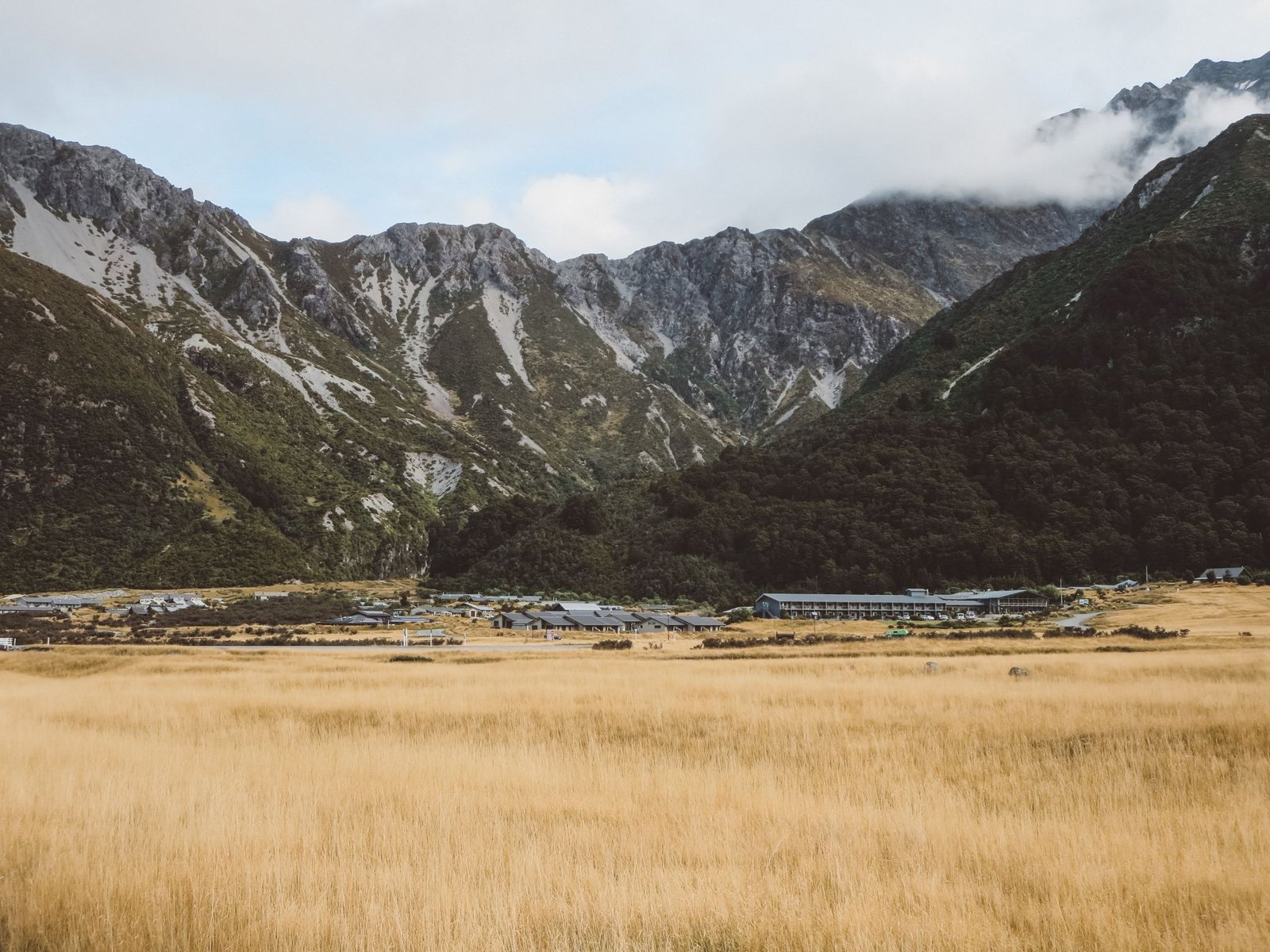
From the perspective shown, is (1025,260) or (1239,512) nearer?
(1239,512)

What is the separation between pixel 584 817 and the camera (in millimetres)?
9336

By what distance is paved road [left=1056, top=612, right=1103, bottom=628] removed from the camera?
5933 cm

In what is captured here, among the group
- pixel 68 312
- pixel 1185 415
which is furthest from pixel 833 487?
pixel 68 312

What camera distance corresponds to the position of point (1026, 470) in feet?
316

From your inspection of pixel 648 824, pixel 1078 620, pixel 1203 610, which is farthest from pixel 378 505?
pixel 648 824

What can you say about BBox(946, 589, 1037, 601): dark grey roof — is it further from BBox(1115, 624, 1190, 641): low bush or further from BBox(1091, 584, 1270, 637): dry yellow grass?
BBox(1115, 624, 1190, 641): low bush

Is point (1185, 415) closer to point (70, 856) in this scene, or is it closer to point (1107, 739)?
point (1107, 739)

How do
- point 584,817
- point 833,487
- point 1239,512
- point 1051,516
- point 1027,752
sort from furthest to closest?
point 833,487
point 1051,516
point 1239,512
point 1027,752
point 584,817

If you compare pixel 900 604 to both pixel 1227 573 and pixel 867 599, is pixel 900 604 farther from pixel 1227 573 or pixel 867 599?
pixel 1227 573

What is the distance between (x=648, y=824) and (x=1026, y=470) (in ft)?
329

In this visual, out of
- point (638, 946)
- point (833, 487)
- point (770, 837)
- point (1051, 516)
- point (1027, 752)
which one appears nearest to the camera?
point (638, 946)

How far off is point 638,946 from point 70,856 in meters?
5.77

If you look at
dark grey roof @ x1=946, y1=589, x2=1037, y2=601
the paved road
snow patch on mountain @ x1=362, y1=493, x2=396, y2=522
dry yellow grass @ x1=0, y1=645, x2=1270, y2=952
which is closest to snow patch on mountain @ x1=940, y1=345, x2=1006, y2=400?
dark grey roof @ x1=946, y1=589, x2=1037, y2=601

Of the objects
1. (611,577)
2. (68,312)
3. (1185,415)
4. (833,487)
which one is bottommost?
(611,577)
